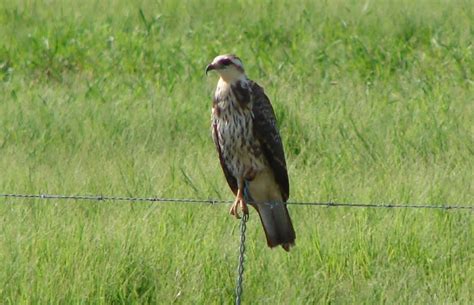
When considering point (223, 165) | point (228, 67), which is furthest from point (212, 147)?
Result: point (228, 67)

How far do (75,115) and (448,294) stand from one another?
11.4 feet

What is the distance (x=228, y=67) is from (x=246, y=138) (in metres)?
0.33

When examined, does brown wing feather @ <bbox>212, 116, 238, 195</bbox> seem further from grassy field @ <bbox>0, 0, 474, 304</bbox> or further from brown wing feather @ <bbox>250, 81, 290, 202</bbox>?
grassy field @ <bbox>0, 0, 474, 304</bbox>

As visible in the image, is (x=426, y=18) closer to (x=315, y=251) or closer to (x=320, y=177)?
(x=320, y=177)

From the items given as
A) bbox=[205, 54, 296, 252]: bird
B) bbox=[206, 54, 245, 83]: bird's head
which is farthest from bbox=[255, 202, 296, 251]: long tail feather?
bbox=[206, 54, 245, 83]: bird's head

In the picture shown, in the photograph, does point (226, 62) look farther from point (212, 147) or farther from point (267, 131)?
point (212, 147)

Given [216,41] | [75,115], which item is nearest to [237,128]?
[75,115]

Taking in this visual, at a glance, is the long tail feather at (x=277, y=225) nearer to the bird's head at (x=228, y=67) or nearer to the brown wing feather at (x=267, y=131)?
the brown wing feather at (x=267, y=131)

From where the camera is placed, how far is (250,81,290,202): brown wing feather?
5305 mm

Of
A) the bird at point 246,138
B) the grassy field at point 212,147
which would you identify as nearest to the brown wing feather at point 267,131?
the bird at point 246,138

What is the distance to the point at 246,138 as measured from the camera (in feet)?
17.5

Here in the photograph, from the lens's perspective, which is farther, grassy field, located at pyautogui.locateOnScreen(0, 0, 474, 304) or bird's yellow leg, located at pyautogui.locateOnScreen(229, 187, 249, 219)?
grassy field, located at pyautogui.locateOnScreen(0, 0, 474, 304)

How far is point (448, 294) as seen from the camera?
17.5ft

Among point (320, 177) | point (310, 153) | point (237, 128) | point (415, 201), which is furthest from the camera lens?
point (310, 153)
